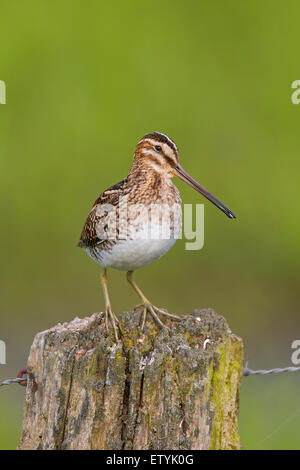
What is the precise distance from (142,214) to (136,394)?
3.66 feet

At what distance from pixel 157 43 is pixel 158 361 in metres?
5.22

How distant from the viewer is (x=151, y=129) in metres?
7.36

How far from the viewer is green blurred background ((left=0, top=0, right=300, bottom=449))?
23.7 ft

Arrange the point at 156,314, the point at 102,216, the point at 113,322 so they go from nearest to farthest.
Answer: the point at 113,322, the point at 156,314, the point at 102,216

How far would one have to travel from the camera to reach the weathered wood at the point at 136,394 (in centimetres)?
326

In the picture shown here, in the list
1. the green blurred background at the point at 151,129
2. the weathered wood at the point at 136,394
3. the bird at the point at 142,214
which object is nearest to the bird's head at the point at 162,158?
the bird at the point at 142,214

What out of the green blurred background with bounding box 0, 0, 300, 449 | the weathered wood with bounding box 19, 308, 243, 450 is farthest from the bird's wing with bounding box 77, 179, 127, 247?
the green blurred background with bounding box 0, 0, 300, 449

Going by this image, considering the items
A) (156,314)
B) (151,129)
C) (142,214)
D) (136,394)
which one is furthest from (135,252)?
(151,129)

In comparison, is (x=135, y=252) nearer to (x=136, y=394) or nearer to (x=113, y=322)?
(x=113, y=322)

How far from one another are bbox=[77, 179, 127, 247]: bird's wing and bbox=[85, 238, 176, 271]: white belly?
103mm

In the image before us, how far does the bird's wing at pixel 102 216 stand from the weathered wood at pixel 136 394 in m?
0.86

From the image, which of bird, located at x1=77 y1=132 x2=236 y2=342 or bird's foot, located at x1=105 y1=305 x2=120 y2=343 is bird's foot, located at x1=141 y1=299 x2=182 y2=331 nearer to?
bird, located at x1=77 y1=132 x2=236 y2=342

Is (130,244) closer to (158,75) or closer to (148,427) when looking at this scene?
(148,427)

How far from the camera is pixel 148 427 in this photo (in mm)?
3262
